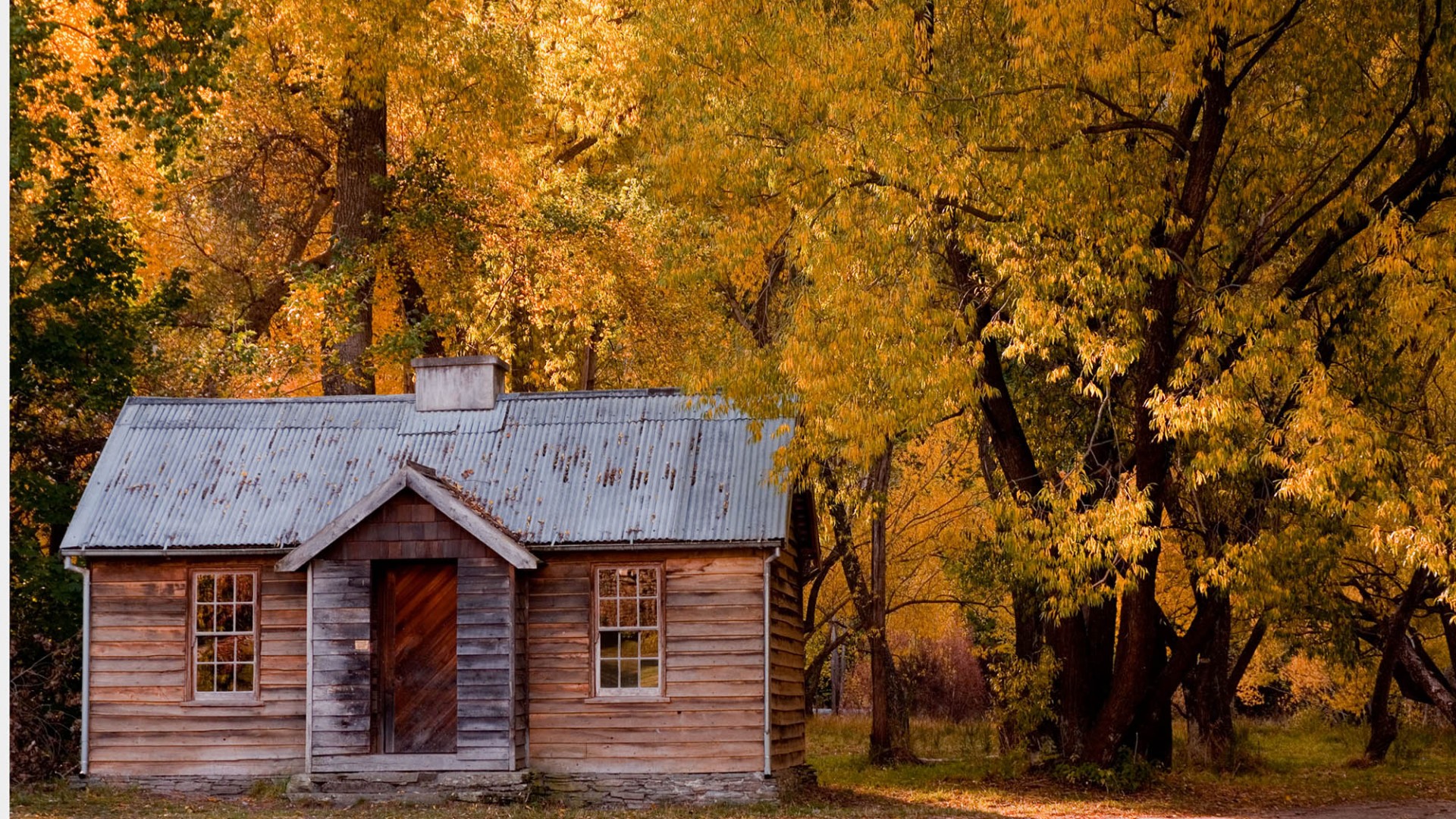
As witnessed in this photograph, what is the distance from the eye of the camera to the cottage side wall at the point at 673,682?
1861 centimetres

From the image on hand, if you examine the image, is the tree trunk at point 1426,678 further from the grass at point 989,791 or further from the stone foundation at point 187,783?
the stone foundation at point 187,783

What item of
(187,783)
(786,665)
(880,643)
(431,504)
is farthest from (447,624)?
(880,643)

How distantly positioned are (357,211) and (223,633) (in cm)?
1035

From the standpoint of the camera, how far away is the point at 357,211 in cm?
2728

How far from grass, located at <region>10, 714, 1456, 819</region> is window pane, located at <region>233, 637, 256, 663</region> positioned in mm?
1639

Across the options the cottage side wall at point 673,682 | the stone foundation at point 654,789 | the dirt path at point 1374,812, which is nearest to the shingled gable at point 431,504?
the cottage side wall at point 673,682

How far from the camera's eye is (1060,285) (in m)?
17.2

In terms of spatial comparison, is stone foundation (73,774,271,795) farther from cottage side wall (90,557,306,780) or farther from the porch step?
the porch step

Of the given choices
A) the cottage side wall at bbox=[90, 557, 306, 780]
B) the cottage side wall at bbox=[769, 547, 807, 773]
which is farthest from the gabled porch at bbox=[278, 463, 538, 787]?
the cottage side wall at bbox=[769, 547, 807, 773]

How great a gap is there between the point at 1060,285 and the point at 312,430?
408 inches

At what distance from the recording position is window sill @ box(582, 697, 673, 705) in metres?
18.7

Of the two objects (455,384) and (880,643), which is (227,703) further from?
(880,643)

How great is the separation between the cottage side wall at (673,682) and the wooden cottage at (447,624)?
3 centimetres

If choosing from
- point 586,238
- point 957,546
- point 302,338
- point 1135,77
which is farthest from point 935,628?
point 1135,77
